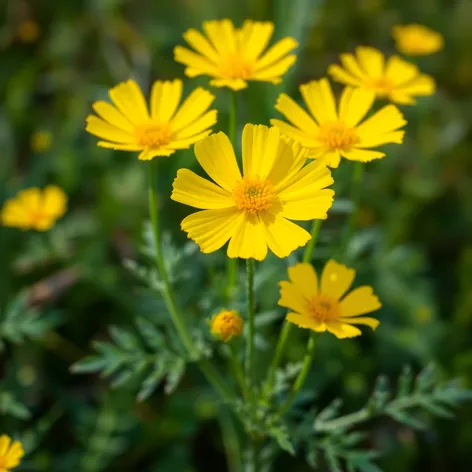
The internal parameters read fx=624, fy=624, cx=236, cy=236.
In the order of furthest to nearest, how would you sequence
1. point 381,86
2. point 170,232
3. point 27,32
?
point 27,32, point 170,232, point 381,86

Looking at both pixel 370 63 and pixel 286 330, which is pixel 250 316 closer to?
pixel 286 330

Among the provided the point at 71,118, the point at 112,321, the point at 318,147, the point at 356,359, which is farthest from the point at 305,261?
the point at 71,118

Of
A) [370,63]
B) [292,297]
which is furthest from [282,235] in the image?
[370,63]

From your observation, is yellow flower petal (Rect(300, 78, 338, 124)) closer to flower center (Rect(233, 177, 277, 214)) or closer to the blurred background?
flower center (Rect(233, 177, 277, 214))

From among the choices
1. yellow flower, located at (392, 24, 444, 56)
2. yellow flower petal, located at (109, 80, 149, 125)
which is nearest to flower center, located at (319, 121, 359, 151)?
yellow flower petal, located at (109, 80, 149, 125)

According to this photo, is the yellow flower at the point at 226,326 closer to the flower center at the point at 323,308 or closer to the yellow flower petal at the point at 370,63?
the flower center at the point at 323,308

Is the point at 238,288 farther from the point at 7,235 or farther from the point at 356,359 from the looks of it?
the point at 7,235

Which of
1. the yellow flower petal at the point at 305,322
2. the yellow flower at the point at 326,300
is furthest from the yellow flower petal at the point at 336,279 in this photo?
the yellow flower petal at the point at 305,322
